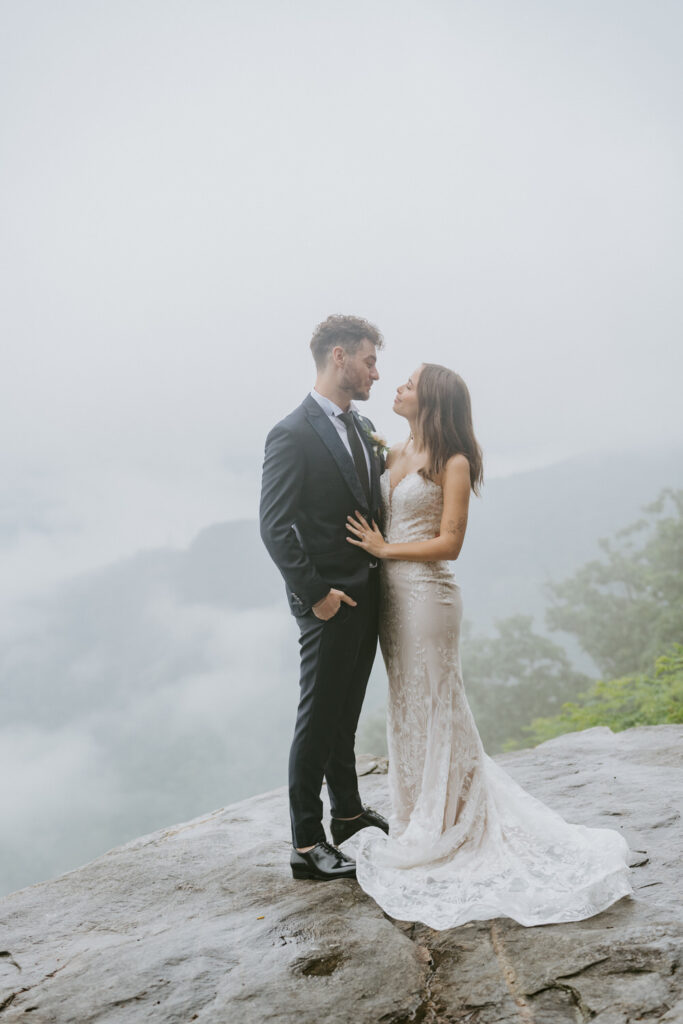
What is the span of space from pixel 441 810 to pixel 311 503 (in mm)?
1555

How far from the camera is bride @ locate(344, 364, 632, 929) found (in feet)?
11.4

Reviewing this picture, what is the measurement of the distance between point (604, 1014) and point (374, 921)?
0.97 m

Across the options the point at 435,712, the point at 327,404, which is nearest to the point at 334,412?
the point at 327,404

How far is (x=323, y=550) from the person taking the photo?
147 inches

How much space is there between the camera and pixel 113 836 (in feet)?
196

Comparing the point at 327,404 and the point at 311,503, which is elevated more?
the point at 327,404

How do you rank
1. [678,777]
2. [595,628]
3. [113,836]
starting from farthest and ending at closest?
[113,836] → [595,628] → [678,777]

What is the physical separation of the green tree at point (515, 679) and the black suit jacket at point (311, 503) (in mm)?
24605

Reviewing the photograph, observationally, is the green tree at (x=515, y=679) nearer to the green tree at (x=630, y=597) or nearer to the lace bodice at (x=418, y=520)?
the green tree at (x=630, y=597)

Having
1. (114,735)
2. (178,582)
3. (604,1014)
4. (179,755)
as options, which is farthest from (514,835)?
(178,582)

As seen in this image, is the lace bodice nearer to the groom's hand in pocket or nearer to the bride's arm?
the bride's arm

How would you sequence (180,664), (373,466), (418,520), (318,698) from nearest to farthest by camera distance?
(318,698) < (418,520) < (373,466) < (180,664)

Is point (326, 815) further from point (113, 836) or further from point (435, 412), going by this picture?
point (113, 836)

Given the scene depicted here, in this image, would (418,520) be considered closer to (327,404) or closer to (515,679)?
(327,404)
